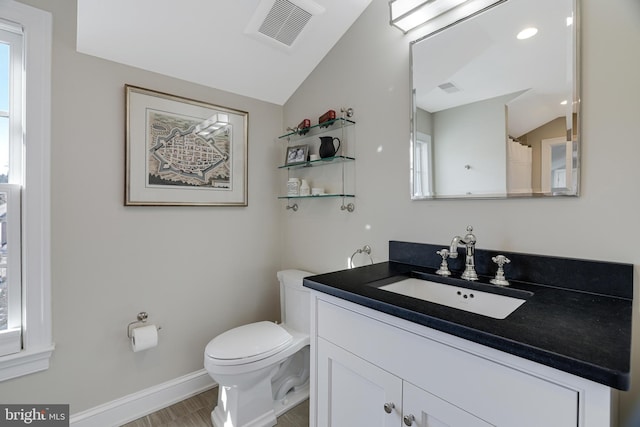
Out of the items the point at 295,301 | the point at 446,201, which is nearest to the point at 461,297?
the point at 446,201

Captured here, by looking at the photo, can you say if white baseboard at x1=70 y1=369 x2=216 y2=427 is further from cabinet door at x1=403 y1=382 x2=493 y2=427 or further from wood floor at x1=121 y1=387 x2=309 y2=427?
cabinet door at x1=403 y1=382 x2=493 y2=427

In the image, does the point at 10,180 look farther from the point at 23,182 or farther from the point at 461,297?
the point at 461,297

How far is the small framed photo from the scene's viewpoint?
2004 millimetres

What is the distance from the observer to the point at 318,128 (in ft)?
6.51

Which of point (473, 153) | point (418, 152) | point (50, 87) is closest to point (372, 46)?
point (418, 152)

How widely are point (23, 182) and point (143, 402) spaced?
136 cm

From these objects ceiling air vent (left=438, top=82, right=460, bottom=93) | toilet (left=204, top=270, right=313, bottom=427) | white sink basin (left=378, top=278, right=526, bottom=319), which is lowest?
toilet (left=204, top=270, right=313, bottom=427)

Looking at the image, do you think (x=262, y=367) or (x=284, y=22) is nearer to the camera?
(x=262, y=367)

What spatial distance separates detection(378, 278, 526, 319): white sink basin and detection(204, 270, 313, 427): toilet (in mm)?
738

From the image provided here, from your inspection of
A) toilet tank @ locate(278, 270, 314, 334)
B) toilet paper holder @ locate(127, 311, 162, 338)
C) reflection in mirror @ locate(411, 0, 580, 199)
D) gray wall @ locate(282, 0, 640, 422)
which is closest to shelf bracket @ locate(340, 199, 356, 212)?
gray wall @ locate(282, 0, 640, 422)

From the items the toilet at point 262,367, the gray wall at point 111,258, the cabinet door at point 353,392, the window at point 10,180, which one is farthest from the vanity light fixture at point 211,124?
the cabinet door at point 353,392

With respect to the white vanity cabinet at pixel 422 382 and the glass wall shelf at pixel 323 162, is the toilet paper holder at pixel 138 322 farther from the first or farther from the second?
the glass wall shelf at pixel 323 162

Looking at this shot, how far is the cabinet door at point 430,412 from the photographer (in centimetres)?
74

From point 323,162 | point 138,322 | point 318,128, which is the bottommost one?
point 138,322
